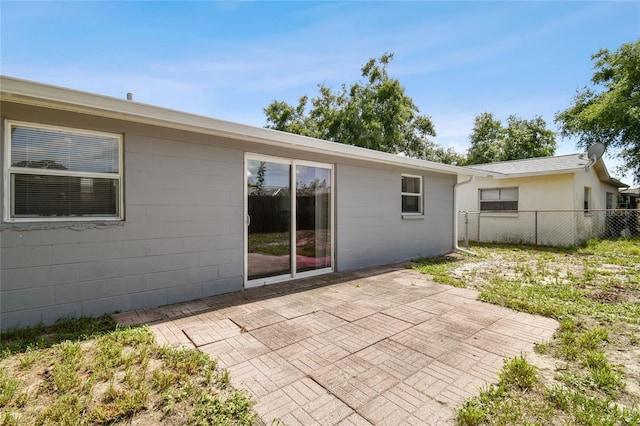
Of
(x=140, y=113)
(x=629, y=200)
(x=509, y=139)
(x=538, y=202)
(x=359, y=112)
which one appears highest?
(x=359, y=112)

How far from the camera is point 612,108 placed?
41.3 ft

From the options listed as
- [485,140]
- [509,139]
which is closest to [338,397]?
[509,139]

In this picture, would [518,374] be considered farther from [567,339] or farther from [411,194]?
[411,194]

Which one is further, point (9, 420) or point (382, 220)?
point (382, 220)

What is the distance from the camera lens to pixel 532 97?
1521cm

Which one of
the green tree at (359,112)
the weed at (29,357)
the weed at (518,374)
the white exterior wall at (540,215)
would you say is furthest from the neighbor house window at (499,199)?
the weed at (29,357)

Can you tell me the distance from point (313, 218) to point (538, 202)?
9.24m

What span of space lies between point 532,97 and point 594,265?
459 inches

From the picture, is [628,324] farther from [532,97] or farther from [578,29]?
[532,97]

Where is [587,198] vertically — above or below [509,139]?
below

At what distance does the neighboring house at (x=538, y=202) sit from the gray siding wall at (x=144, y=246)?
7.90m

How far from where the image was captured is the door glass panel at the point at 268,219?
4.86m

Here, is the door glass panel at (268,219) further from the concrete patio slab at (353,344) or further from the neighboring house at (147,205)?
the concrete patio slab at (353,344)

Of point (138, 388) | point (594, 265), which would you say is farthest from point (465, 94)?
point (138, 388)
